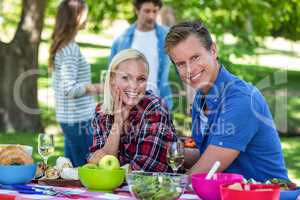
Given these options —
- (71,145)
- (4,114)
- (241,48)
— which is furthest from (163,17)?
(71,145)

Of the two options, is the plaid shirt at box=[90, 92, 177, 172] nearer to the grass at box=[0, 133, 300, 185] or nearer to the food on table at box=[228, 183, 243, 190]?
the food on table at box=[228, 183, 243, 190]

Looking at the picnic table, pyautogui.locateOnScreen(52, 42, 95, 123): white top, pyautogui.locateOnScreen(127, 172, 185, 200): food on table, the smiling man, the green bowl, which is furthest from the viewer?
pyautogui.locateOnScreen(52, 42, 95, 123): white top

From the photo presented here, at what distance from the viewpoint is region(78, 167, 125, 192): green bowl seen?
10.4 feet

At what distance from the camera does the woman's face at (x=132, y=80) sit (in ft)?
12.9

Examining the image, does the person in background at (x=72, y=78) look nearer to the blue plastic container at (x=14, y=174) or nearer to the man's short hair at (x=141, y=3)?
the man's short hair at (x=141, y=3)

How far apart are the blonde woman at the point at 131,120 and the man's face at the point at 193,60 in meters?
0.40

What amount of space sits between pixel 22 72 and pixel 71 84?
4534 mm

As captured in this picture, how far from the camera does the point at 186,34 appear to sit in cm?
348

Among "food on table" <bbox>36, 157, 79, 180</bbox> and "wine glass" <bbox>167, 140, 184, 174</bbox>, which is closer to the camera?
"wine glass" <bbox>167, 140, 184, 174</bbox>

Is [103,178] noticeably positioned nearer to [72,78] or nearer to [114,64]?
[114,64]

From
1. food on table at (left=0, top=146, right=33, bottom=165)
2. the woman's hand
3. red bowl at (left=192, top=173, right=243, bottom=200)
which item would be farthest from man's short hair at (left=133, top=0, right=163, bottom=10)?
red bowl at (left=192, top=173, right=243, bottom=200)

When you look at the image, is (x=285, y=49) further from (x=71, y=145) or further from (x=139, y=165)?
(x=139, y=165)

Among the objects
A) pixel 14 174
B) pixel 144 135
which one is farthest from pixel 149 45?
pixel 14 174

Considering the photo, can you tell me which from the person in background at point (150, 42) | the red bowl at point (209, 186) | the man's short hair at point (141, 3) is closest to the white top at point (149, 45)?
the person in background at point (150, 42)
